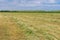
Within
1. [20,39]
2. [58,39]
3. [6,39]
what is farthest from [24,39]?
[58,39]

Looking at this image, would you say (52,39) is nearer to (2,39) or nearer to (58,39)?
(58,39)

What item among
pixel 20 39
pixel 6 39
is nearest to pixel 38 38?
pixel 20 39

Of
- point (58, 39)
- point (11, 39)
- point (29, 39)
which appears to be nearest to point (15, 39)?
point (11, 39)

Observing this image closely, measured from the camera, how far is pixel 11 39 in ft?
38.1

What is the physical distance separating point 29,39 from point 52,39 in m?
1.37

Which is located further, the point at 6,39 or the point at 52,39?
the point at 6,39

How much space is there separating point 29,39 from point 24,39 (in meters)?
0.42

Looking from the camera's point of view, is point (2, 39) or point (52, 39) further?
point (2, 39)

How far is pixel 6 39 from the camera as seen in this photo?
11578 mm

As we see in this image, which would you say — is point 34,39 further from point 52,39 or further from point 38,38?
point 52,39

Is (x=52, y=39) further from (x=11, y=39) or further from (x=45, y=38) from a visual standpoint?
(x=11, y=39)

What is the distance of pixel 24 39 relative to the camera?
1149 centimetres

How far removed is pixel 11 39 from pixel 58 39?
2.85 meters

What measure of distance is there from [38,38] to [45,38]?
16.4 inches
